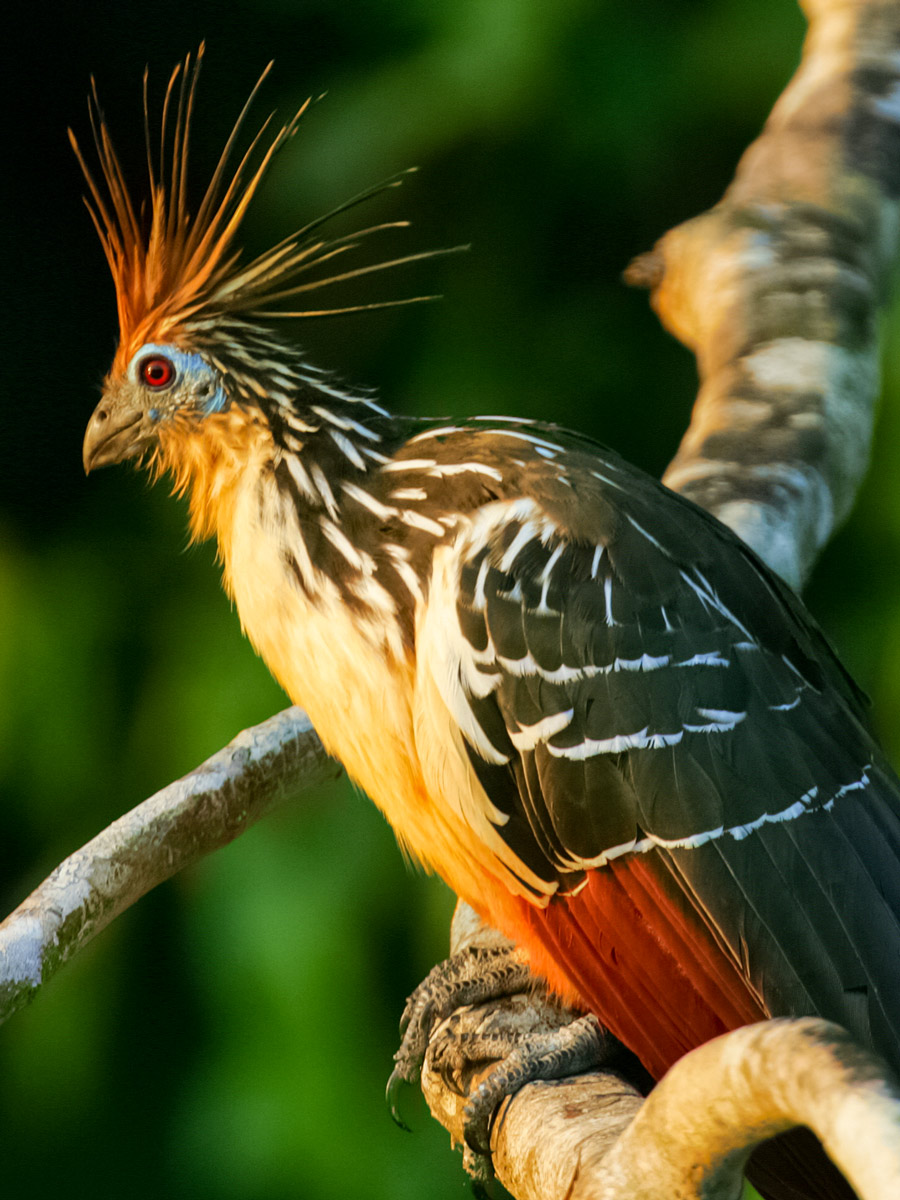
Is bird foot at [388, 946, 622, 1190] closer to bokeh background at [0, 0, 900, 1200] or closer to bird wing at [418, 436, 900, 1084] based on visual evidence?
bird wing at [418, 436, 900, 1084]

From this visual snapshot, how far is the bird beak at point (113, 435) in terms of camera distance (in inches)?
37.1

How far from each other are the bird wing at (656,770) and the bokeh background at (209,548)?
0.68 metres

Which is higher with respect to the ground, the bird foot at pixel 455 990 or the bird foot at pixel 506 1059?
the bird foot at pixel 455 990

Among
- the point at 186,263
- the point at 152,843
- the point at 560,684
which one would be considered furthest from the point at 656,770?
the point at 186,263

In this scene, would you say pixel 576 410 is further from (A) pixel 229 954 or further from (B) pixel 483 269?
(A) pixel 229 954

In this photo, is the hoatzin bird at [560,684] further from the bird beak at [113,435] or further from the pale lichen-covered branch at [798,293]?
the pale lichen-covered branch at [798,293]

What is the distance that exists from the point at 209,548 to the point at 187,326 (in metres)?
0.66

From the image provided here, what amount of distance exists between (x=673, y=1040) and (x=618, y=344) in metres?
1.08

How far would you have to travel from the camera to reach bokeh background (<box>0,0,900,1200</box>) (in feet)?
4.47

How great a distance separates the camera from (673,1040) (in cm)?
79

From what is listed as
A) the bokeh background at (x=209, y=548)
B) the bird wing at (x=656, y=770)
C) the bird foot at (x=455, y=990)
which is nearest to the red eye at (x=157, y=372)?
the bird wing at (x=656, y=770)

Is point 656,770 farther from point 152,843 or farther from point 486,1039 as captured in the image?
point 152,843

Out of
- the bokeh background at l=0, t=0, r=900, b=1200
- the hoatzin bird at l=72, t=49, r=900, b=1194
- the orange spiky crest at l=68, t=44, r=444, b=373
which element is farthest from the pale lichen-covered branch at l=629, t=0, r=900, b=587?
the orange spiky crest at l=68, t=44, r=444, b=373

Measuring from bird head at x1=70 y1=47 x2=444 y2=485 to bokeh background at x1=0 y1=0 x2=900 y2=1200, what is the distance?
33cm
